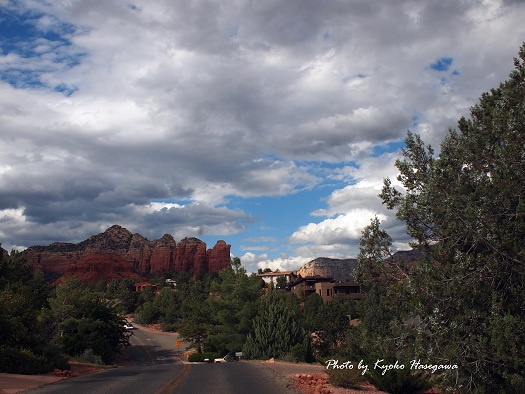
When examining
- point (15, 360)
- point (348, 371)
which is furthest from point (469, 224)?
point (15, 360)

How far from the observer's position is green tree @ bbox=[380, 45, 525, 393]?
11.9m

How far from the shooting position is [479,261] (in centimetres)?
1213

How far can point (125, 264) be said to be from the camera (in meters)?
195

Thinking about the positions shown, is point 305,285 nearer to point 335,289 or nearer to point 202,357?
point 335,289

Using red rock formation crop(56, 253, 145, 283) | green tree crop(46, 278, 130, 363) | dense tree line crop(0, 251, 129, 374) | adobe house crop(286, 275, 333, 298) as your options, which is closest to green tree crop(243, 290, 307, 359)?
dense tree line crop(0, 251, 129, 374)

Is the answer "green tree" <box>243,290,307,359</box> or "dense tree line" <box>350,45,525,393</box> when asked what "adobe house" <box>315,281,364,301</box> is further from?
"dense tree line" <box>350,45,525,393</box>

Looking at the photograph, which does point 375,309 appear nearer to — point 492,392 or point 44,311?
point 492,392

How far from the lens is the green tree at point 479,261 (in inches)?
467

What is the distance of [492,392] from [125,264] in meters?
193

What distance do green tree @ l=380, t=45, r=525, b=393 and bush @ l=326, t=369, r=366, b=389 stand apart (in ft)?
15.3

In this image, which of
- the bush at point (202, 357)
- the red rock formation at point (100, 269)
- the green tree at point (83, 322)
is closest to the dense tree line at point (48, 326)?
the green tree at point (83, 322)

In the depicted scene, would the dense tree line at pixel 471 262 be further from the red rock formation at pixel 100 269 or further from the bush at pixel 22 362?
the red rock formation at pixel 100 269

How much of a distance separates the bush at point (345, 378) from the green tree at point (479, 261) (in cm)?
468

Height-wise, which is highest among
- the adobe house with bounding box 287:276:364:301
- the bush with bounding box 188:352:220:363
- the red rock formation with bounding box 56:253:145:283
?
the red rock formation with bounding box 56:253:145:283
